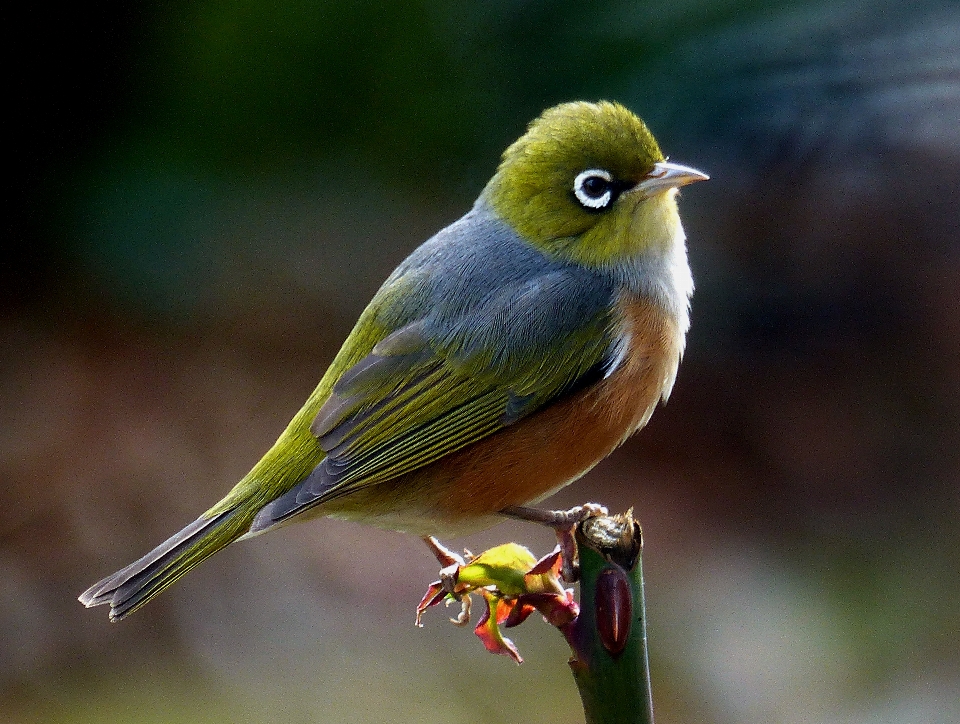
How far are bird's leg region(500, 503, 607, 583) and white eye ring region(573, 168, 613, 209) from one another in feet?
→ 3.40

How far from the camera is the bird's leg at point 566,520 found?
94.0 inches

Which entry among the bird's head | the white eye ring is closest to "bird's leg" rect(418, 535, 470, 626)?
the bird's head

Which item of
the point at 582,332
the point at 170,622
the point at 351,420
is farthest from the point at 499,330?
the point at 170,622

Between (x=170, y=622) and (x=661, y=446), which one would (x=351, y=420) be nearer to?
(x=170, y=622)

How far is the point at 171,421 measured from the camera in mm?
6855

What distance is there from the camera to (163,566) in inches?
126

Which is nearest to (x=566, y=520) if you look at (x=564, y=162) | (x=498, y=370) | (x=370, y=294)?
(x=498, y=370)

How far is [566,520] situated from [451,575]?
0.33 m

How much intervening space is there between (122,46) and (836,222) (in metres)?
4.29

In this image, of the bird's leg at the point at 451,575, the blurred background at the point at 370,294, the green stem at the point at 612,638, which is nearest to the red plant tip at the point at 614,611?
the green stem at the point at 612,638

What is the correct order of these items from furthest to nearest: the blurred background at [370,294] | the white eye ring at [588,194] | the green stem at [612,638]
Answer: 1. the blurred background at [370,294]
2. the white eye ring at [588,194]
3. the green stem at [612,638]

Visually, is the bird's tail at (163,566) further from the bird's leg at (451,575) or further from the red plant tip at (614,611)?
the red plant tip at (614,611)

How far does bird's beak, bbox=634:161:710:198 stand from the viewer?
3.41 metres

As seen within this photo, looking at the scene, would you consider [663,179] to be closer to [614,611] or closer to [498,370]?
[498,370]
